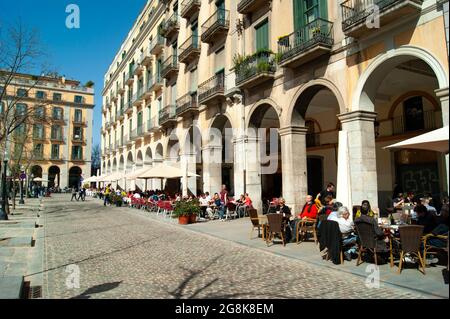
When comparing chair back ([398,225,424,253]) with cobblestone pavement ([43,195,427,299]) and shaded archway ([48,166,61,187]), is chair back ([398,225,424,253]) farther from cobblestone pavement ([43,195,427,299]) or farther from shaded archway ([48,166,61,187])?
shaded archway ([48,166,61,187])

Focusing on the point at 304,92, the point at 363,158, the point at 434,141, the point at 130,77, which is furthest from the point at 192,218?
the point at 130,77

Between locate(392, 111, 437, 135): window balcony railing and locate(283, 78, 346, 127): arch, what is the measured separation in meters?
4.79

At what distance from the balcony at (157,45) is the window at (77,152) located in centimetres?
3806

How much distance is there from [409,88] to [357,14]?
6.44 m

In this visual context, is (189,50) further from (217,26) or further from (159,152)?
(159,152)

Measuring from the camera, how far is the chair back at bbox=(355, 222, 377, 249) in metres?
6.72

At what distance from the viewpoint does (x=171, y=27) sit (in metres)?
26.0

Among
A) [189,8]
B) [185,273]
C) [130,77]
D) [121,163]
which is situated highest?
[130,77]

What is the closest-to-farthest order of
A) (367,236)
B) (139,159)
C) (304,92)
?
(367,236)
(304,92)
(139,159)

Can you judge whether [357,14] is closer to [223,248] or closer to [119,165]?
[223,248]

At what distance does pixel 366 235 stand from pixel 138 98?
1224 inches

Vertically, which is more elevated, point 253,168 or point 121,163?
point 121,163

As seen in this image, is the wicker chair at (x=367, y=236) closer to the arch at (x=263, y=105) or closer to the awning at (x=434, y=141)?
the awning at (x=434, y=141)
